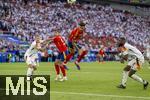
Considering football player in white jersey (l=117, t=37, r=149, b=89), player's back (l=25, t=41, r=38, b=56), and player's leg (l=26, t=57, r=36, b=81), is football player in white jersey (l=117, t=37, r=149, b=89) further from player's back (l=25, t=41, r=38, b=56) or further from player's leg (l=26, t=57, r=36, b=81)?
player's back (l=25, t=41, r=38, b=56)

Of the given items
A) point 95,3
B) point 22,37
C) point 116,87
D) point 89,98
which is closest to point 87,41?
point 22,37

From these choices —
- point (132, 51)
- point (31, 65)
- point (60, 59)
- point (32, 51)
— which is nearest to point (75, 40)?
point (60, 59)

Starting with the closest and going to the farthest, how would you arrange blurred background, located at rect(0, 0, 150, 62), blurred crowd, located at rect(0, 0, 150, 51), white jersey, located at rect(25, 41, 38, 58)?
Result: white jersey, located at rect(25, 41, 38, 58), blurred background, located at rect(0, 0, 150, 62), blurred crowd, located at rect(0, 0, 150, 51)

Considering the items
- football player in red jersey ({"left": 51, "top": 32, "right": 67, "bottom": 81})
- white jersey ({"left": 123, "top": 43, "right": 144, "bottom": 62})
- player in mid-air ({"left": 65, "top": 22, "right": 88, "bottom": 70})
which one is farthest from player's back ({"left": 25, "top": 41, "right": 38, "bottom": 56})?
white jersey ({"left": 123, "top": 43, "right": 144, "bottom": 62})

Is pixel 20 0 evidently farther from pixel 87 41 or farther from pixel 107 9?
pixel 107 9

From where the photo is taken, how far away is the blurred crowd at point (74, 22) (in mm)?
55000

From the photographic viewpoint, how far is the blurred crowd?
55.0 meters

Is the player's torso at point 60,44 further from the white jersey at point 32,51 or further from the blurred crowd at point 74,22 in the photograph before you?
the blurred crowd at point 74,22

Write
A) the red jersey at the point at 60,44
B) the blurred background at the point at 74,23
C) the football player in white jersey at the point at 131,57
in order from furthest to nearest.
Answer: the blurred background at the point at 74,23
the red jersey at the point at 60,44
the football player in white jersey at the point at 131,57

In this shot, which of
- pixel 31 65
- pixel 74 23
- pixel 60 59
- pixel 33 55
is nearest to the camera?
pixel 31 65

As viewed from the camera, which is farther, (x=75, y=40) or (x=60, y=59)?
(x=75, y=40)

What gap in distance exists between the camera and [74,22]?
6378cm

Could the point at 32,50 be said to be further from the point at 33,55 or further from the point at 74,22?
the point at 74,22

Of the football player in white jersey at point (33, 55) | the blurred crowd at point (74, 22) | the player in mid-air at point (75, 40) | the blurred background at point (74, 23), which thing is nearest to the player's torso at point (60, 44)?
the football player in white jersey at point (33, 55)
